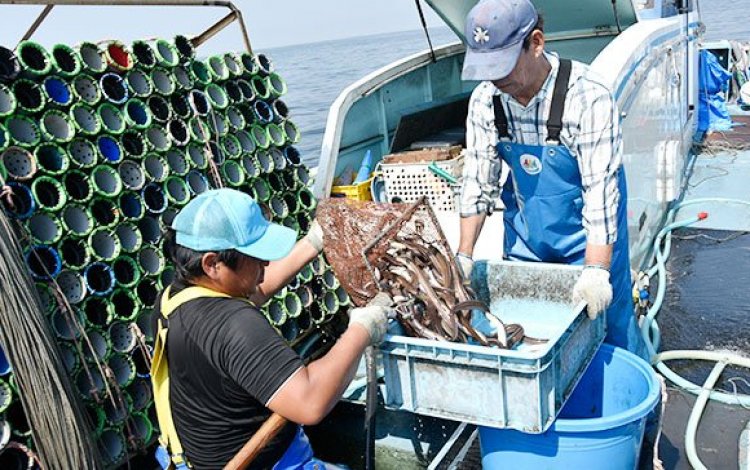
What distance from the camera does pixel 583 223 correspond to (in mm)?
2701

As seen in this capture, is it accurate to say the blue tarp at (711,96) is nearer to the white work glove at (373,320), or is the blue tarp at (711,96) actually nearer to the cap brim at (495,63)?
the cap brim at (495,63)

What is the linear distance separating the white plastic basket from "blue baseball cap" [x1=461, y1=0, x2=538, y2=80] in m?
2.33

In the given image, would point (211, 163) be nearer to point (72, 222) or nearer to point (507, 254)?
point (72, 222)

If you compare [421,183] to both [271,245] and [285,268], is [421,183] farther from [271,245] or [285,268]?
[271,245]

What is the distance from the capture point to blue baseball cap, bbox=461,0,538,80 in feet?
7.80

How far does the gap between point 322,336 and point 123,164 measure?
170 cm

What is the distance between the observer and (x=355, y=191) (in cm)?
500

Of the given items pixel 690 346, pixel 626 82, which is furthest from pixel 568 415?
pixel 626 82

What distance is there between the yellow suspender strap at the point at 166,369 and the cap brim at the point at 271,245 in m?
0.17

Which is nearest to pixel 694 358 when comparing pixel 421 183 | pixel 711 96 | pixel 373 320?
pixel 421 183

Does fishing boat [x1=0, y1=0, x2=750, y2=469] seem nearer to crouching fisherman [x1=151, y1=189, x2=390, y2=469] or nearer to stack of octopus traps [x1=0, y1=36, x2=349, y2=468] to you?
stack of octopus traps [x1=0, y1=36, x2=349, y2=468]

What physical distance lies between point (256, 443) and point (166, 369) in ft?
1.31

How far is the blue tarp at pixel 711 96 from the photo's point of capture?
8.12m

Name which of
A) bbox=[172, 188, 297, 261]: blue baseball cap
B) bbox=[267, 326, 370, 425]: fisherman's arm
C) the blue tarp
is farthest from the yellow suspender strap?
the blue tarp
